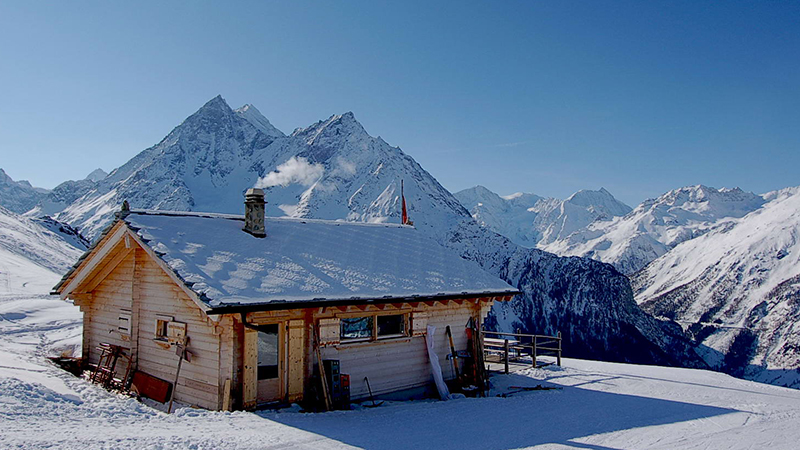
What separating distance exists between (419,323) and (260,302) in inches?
217

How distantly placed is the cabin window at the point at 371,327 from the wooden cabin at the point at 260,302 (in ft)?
0.10

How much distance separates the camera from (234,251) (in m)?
13.7

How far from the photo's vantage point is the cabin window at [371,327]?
46.5ft

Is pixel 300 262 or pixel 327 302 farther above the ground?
pixel 300 262

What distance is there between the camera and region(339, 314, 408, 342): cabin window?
46.5 feet

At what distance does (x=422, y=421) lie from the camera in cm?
1182

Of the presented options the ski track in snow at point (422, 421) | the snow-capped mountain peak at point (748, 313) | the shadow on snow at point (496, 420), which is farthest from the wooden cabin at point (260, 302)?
the snow-capped mountain peak at point (748, 313)

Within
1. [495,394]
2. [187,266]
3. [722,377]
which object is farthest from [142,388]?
[722,377]

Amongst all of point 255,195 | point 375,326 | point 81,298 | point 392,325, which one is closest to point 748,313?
point 392,325

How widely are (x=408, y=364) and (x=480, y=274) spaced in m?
4.43

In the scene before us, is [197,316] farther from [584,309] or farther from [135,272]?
[584,309]

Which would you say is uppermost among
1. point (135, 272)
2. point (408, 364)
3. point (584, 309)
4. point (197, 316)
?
Result: point (135, 272)

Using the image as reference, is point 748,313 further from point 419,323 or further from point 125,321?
point 125,321

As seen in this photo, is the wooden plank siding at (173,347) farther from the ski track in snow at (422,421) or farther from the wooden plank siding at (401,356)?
the wooden plank siding at (401,356)
